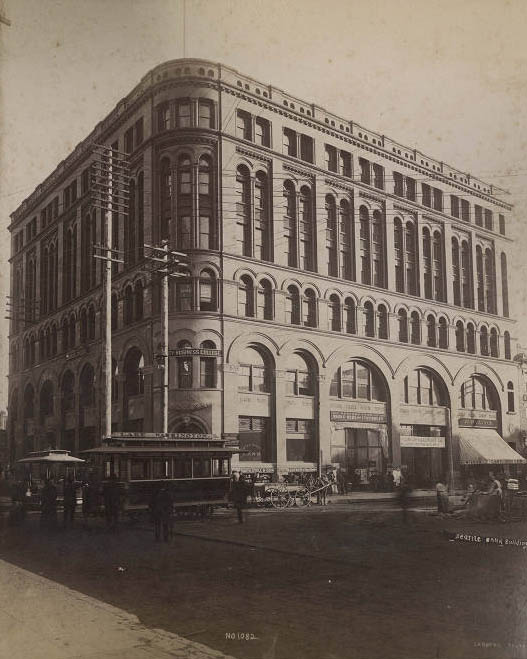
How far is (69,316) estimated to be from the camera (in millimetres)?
11789

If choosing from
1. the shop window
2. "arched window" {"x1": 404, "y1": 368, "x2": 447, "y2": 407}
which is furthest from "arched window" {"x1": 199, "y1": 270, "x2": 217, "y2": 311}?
"arched window" {"x1": 404, "y1": 368, "x2": 447, "y2": 407}

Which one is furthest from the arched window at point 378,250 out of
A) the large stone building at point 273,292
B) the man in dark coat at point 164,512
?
the man in dark coat at point 164,512

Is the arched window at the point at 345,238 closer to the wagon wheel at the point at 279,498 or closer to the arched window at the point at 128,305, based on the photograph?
the arched window at the point at 128,305

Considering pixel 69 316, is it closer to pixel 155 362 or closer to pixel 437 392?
pixel 155 362

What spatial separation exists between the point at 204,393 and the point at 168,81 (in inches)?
494

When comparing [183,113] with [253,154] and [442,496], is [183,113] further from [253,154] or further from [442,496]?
[442,496]

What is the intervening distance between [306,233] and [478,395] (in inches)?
411

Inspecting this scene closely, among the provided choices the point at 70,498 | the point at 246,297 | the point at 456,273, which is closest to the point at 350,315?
the point at 246,297

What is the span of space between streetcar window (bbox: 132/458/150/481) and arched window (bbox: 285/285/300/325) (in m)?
10.1

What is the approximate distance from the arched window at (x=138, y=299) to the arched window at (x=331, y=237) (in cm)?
645

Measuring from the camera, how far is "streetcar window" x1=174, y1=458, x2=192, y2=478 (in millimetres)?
17578

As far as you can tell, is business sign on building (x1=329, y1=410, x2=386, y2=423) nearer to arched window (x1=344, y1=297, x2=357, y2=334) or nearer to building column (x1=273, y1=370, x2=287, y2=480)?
building column (x1=273, y1=370, x2=287, y2=480)

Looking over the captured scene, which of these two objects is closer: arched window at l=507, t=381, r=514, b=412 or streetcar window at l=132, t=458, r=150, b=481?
arched window at l=507, t=381, r=514, b=412

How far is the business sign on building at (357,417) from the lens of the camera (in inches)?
908
